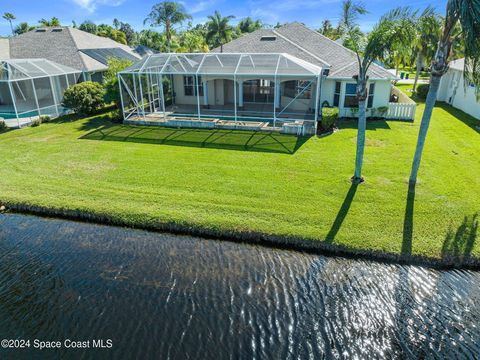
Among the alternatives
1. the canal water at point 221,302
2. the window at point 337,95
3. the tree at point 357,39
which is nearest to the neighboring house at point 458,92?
the window at point 337,95

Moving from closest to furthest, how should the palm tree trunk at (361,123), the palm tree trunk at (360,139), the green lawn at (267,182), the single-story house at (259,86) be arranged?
the green lawn at (267,182) → the palm tree trunk at (361,123) → the palm tree trunk at (360,139) → the single-story house at (259,86)

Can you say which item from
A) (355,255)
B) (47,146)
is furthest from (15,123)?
(355,255)

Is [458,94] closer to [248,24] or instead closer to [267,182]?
[267,182]

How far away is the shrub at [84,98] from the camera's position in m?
21.9

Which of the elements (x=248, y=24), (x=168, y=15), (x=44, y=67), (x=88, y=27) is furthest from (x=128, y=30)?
(x=44, y=67)

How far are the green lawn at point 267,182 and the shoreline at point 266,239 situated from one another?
0.56 ft

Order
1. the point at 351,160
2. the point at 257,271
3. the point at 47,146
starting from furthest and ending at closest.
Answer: the point at 47,146 → the point at 351,160 → the point at 257,271

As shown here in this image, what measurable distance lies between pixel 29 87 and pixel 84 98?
797cm

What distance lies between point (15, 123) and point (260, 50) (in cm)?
1687

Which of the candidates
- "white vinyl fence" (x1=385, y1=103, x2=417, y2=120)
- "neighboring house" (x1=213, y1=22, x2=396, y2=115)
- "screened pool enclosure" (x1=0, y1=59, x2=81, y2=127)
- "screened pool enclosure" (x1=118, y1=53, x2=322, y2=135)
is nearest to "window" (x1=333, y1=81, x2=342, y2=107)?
"neighboring house" (x1=213, y1=22, x2=396, y2=115)

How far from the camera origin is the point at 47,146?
16594 millimetres

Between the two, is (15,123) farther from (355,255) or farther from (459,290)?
(459,290)

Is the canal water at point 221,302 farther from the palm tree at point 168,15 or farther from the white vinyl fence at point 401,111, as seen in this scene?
the palm tree at point 168,15

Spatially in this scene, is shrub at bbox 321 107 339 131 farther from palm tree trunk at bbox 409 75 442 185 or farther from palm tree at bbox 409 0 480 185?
palm tree at bbox 409 0 480 185
